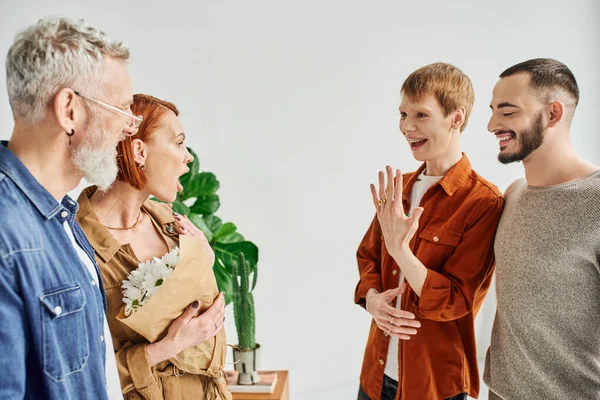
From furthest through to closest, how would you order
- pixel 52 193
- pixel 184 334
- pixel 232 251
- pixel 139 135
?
pixel 232 251 < pixel 139 135 < pixel 184 334 < pixel 52 193

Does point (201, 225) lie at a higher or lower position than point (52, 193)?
lower

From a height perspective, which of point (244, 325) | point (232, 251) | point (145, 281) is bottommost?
point (244, 325)

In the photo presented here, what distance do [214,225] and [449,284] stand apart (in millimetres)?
1345

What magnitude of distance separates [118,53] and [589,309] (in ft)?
4.47

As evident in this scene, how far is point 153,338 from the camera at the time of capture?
1410mm

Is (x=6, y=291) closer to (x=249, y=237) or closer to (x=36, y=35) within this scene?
(x=36, y=35)

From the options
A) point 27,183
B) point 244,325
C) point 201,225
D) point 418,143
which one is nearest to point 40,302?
point 27,183

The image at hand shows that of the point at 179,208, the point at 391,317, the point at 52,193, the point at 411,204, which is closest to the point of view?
the point at 52,193

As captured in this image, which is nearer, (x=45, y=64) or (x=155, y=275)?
(x=45, y=64)

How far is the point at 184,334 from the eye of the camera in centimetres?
143

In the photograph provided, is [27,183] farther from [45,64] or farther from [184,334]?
[184,334]

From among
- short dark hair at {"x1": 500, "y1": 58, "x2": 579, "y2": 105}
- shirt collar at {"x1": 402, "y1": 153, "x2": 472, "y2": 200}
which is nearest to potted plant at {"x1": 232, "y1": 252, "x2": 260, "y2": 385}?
shirt collar at {"x1": 402, "y1": 153, "x2": 472, "y2": 200}

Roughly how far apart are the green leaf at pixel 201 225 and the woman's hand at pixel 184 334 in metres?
1.05

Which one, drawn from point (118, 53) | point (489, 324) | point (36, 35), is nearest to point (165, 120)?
point (118, 53)
